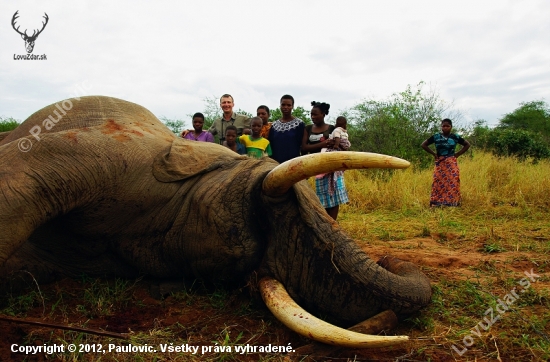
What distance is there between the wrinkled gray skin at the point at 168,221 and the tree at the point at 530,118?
89.5ft

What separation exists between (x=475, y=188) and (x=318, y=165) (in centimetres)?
792

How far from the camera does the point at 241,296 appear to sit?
130 inches

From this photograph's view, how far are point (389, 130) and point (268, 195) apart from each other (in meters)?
12.7

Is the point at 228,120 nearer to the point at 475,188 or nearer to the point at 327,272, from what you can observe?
the point at 475,188

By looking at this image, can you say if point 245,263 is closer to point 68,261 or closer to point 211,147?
point 211,147

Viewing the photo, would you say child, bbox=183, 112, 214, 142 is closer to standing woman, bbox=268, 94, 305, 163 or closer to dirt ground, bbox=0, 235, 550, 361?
standing woman, bbox=268, 94, 305, 163

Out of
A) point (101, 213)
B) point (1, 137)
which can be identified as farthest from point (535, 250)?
point (1, 137)

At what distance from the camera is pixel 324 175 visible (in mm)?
6215

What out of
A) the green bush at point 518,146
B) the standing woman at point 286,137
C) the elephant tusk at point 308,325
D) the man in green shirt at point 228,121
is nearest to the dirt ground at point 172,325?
the elephant tusk at point 308,325

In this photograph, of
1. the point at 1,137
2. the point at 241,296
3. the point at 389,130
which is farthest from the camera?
the point at 389,130

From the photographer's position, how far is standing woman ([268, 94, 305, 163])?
21.6 ft

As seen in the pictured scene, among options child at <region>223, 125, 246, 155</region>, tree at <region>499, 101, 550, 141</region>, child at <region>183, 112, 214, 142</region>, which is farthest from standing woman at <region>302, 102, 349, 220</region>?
tree at <region>499, 101, 550, 141</region>

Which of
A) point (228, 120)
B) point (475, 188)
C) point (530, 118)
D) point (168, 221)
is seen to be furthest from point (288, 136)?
point (530, 118)

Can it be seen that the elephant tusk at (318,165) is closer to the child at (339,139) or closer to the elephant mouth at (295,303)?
the elephant mouth at (295,303)
